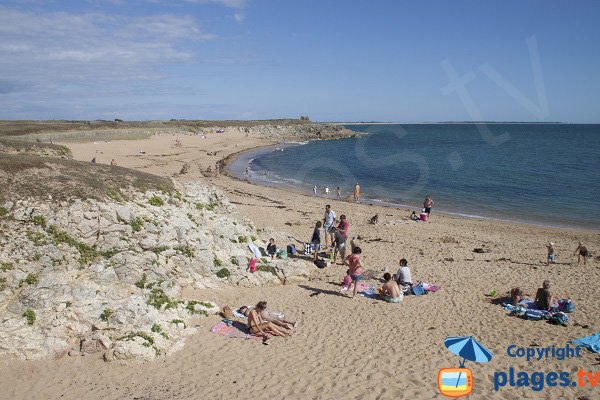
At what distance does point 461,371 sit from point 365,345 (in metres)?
2.12

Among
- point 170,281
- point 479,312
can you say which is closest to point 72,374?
point 170,281

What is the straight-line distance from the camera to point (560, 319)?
10.4 m

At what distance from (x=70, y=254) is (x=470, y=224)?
21.6 metres

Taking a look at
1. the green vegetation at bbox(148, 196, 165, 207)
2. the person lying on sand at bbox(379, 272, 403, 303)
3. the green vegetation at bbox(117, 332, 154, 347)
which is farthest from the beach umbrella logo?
the green vegetation at bbox(148, 196, 165, 207)

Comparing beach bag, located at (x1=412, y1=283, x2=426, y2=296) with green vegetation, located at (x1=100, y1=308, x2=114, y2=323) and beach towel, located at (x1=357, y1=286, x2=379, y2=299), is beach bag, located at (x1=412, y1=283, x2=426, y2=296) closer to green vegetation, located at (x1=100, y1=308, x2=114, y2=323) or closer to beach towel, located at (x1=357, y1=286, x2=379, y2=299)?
beach towel, located at (x1=357, y1=286, x2=379, y2=299)

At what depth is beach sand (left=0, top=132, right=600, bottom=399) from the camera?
7723 millimetres

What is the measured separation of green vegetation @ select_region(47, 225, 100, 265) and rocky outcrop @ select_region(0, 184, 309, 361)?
0.02 metres

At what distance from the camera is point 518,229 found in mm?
23656

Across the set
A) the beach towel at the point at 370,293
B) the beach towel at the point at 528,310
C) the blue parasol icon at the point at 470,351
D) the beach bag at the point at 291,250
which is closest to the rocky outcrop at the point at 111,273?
the beach bag at the point at 291,250

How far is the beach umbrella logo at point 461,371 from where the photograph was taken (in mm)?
7664

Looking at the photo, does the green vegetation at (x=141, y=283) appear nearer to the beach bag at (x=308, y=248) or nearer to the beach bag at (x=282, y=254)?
the beach bag at (x=282, y=254)

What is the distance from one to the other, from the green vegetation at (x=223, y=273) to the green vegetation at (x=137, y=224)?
276cm

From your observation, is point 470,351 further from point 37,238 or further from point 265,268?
point 37,238

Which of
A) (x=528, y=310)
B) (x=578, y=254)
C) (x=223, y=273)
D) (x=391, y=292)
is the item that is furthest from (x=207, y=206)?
(x=578, y=254)
